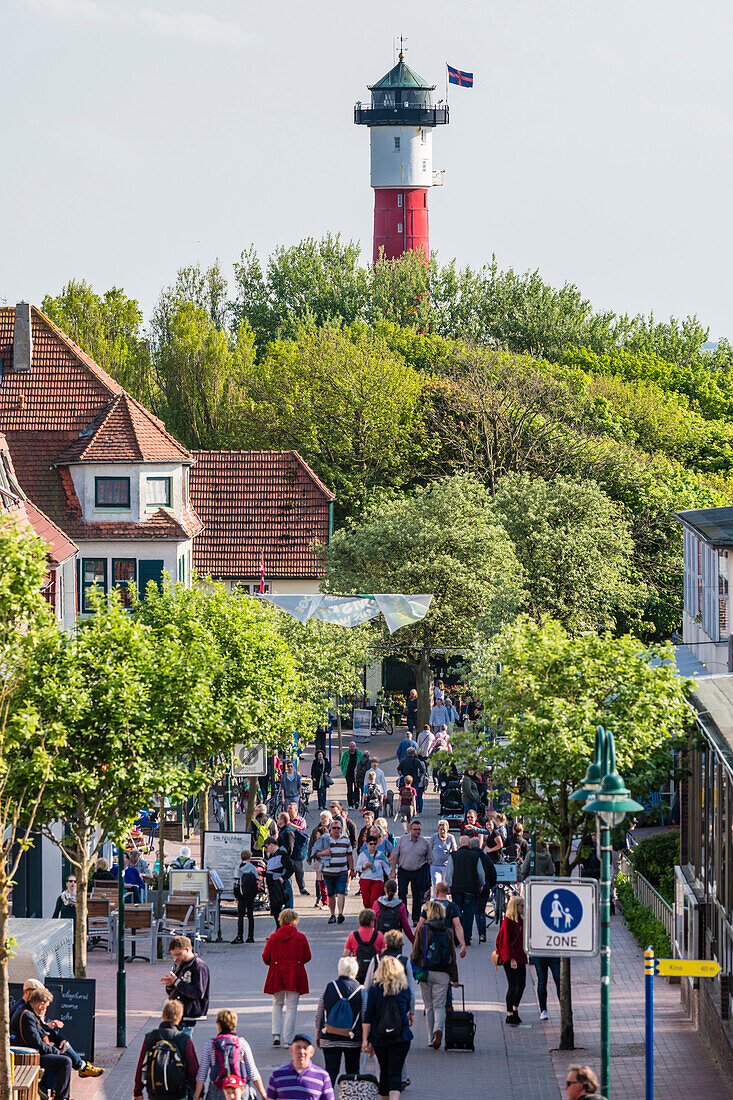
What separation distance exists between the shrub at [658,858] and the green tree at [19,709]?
9745 mm

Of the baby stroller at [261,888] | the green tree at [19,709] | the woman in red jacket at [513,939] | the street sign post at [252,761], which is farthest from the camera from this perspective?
the street sign post at [252,761]

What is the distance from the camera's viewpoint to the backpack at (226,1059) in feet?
41.4

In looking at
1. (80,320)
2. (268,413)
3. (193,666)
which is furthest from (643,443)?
(193,666)

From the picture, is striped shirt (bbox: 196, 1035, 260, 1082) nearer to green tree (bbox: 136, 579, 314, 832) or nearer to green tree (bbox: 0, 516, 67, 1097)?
green tree (bbox: 0, 516, 67, 1097)

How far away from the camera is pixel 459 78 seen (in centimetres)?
9381

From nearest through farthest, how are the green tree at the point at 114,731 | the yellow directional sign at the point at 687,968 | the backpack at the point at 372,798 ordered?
the yellow directional sign at the point at 687,968
the green tree at the point at 114,731
the backpack at the point at 372,798

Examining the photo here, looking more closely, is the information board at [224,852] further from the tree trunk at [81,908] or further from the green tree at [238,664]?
the tree trunk at [81,908]

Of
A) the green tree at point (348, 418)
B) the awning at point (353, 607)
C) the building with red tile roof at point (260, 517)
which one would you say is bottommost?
the awning at point (353, 607)

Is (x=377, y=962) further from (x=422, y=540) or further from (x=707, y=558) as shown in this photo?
(x=422, y=540)

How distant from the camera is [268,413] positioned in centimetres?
5828

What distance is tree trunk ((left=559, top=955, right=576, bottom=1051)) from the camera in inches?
667

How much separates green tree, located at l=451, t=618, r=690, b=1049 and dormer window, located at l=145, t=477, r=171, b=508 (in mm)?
28362

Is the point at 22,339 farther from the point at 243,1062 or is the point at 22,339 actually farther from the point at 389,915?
the point at 243,1062

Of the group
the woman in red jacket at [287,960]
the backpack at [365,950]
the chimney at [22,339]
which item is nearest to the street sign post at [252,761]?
the backpack at [365,950]
